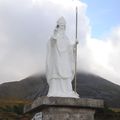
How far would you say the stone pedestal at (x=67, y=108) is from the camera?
12.9m

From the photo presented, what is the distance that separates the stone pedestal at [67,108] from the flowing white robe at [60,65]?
663 millimetres

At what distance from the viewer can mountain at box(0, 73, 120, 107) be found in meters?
73.7

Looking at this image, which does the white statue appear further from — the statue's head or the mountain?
the mountain

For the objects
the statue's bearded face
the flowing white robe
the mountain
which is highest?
the mountain

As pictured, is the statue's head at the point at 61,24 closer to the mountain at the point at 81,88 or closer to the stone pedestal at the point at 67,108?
the stone pedestal at the point at 67,108

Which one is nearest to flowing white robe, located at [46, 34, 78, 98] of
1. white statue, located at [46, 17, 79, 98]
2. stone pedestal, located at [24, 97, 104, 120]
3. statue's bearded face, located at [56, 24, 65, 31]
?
white statue, located at [46, 17, 79, 98]

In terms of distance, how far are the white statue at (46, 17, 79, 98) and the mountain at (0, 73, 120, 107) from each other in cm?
5642

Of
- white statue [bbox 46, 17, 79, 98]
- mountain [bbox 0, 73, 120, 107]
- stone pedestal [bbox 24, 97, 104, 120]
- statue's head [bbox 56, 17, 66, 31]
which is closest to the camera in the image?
stone pedestal [bbox 24, 97, 104, 120]

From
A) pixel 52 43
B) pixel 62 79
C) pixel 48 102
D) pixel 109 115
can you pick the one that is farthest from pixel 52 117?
pixel 109 115

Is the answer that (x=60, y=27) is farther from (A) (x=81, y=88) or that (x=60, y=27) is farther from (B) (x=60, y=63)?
(A) (x=81, y=88)

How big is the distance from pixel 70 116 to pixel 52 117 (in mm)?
502

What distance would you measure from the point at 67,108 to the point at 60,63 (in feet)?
5.30

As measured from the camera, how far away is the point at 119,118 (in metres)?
42.2

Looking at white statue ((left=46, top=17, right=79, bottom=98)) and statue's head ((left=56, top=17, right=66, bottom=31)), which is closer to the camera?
white statue ((left=46, top=17, right=79, bottom=98))
